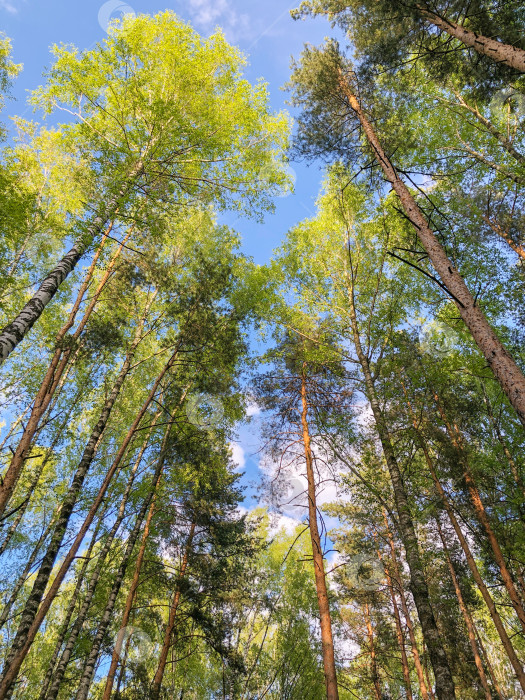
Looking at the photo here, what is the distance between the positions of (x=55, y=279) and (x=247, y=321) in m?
5.73

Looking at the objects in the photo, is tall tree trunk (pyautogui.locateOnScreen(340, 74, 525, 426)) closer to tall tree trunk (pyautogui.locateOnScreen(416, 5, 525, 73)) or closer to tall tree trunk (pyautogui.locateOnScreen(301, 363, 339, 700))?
tall tree trunk (pyautogui.locateOnScreen(416, 5, 525, 73))

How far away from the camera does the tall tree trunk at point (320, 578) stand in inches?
256

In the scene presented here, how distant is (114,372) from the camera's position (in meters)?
12.7

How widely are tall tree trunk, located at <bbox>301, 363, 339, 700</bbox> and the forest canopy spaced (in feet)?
0.14

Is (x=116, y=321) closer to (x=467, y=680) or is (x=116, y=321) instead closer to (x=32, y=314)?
(x=32, y=314)

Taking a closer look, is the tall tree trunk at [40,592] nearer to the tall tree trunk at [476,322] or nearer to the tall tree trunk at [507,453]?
the tall tree trunk at [476,322]

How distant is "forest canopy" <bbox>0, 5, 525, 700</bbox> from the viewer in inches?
288

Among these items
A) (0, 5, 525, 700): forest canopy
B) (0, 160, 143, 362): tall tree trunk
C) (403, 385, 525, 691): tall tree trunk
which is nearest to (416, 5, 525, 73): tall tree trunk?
(0, 5, 525, 700): forest canopy

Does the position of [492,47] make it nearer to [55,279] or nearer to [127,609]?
[55,279]

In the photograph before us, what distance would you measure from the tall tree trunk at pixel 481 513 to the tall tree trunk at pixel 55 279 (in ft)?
33.2

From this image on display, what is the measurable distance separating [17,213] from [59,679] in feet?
31.8

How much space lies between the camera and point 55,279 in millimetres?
5809

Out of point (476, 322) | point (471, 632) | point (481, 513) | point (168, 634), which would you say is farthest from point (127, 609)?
point (471, 632)

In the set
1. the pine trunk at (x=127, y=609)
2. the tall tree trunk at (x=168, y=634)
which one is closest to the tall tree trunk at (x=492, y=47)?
the pine trunk at (x=127, y=609)
